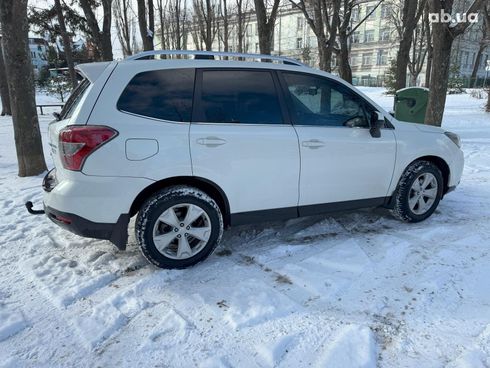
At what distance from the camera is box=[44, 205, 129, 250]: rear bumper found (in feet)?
10.8

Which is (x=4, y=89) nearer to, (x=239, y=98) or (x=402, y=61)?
(x=402, y=61)

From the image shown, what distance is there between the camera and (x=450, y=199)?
548 centimetres

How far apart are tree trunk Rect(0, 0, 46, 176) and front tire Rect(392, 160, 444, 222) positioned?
5883mm

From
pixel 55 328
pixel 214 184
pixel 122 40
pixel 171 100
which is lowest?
pixel 55 328

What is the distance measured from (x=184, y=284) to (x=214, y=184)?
903 mm

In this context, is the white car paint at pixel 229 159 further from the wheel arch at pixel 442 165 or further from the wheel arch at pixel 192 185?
the wheel arch at pixel 442 165

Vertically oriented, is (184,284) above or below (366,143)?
below

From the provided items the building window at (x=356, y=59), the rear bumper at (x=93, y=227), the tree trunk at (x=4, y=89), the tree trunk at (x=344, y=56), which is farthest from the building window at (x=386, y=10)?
the rear bumper at (x=93, y=227)

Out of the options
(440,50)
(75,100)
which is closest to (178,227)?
(75,100)

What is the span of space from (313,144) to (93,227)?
215 cm

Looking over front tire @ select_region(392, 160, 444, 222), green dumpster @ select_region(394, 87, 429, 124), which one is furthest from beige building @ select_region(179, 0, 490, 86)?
front tire @ select_region(392, 160, 444, 222)

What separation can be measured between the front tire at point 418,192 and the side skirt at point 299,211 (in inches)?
6.9

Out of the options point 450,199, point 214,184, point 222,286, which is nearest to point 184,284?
point 222,286

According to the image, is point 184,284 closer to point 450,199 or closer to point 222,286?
point 222,286
